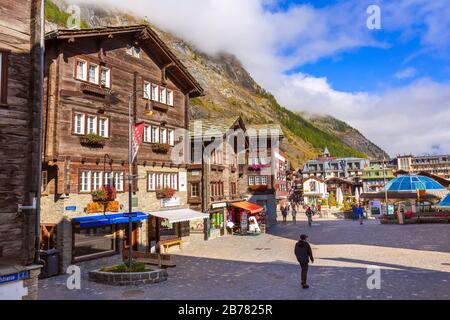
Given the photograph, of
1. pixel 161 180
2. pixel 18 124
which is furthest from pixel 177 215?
pixel 18 124

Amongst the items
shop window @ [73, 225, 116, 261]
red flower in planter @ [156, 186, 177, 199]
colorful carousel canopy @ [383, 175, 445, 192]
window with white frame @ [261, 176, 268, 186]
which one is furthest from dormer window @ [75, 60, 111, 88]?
colorful carousel canopy @ [383, 175, 445, 192]

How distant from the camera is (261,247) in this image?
2516 cm

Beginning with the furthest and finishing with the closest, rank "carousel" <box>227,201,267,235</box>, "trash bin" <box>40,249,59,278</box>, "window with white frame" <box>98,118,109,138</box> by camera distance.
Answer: "carousel" <box>227,201,267,235</box>, "window with white frame" <box>98,118,109,138</box>, "trash bin" <box>40,249,59,278</box>

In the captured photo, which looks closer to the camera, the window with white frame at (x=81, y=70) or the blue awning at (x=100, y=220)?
the blue awning at (x=100, y=220)

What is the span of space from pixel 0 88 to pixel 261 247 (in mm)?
18785

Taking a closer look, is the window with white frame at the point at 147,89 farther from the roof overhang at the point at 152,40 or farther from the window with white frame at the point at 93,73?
the window with white frame at the point at 93,73

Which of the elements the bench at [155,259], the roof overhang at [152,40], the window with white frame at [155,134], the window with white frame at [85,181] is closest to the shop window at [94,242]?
the window with white frame at [85,181]

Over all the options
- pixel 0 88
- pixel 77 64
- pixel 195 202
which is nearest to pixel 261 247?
pixel 195 202

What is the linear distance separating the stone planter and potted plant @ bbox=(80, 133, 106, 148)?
6887mm

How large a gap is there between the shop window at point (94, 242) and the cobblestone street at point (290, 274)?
207cm

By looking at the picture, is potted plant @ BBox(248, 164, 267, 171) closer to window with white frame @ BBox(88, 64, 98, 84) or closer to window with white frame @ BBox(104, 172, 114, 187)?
window with white frame @ BBox(104, 172, 114, 187)

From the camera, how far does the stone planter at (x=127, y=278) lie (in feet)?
48.4

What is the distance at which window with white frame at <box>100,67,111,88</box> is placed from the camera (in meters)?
20.8

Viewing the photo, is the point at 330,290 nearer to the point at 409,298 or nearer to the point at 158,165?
the point at 409,298
